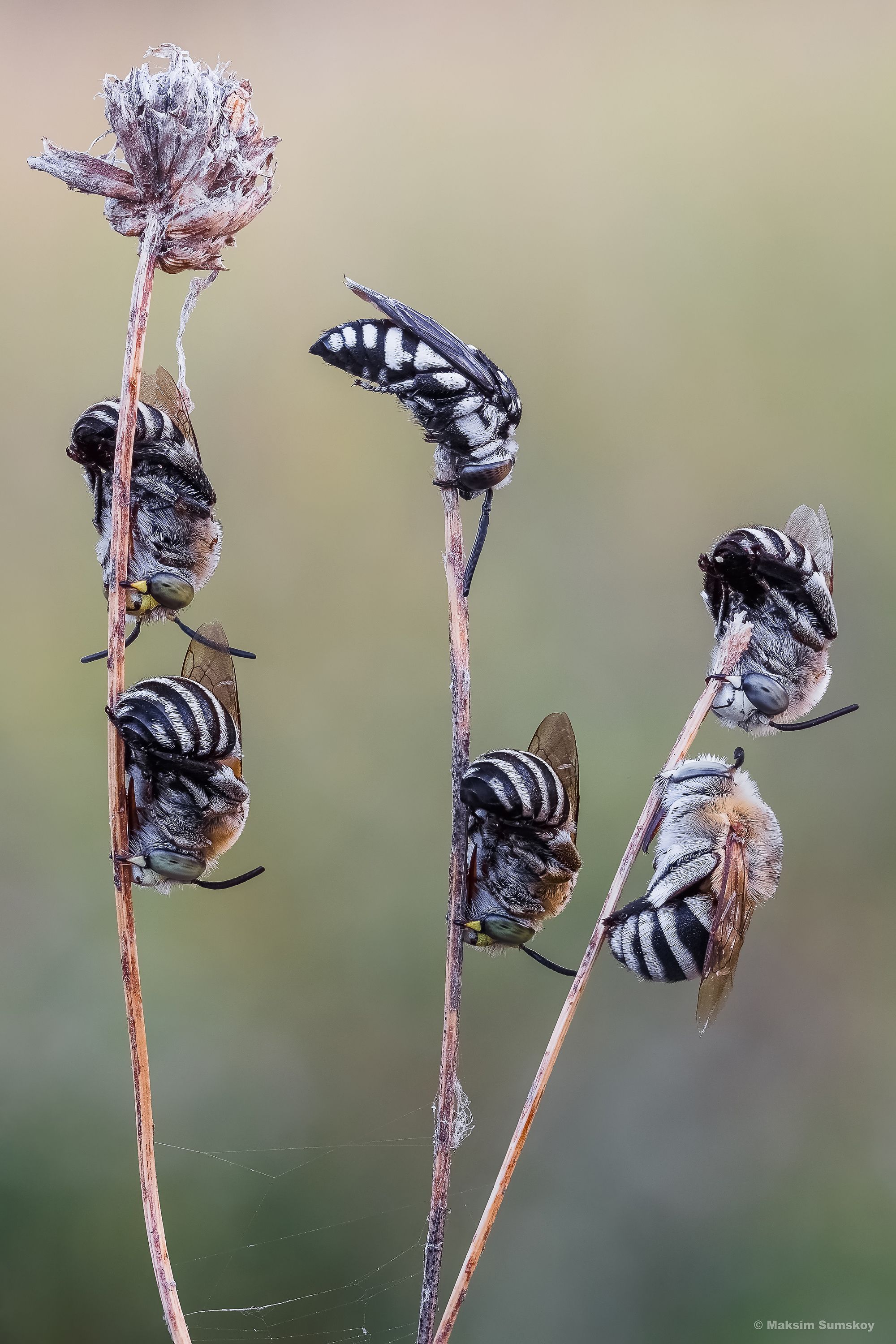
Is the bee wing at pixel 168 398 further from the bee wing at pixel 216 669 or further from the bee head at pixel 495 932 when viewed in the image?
the bee head at pixel 495 932

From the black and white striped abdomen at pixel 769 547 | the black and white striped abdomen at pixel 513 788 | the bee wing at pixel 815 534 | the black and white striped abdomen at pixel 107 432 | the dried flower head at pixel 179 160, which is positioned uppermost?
the dried flower head at pixel 179 160

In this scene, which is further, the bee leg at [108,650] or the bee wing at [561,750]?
the bee wing at [561,750]

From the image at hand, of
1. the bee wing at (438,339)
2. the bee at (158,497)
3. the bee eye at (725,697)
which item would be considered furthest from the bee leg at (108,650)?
the bee eye at (725,697)

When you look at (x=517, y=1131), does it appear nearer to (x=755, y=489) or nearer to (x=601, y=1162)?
(x=601, y=1162)

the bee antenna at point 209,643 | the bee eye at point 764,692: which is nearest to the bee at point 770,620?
the bee eye at point 764,692

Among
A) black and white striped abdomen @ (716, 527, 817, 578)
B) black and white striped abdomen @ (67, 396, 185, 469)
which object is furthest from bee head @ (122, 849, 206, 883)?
black and white striped abdomen @ (716, 527, 817, 578)

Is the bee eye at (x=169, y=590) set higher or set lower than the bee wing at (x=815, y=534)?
lower

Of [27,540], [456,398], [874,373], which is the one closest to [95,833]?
[27,540]
